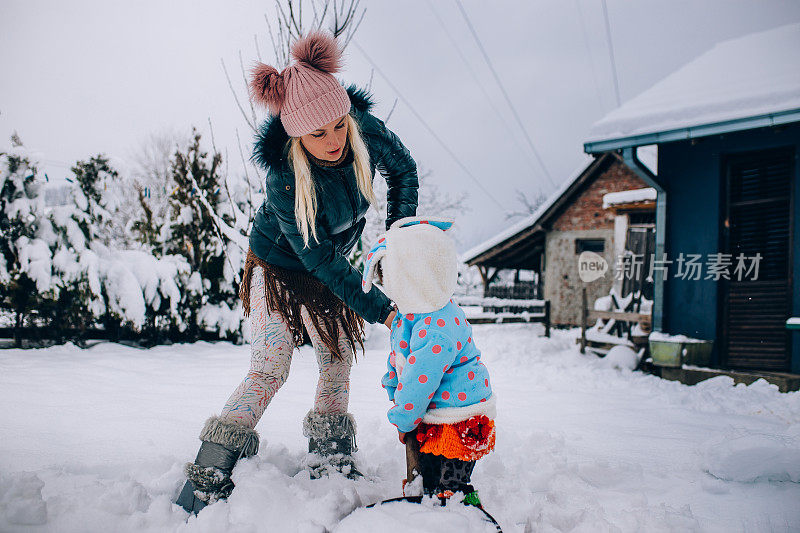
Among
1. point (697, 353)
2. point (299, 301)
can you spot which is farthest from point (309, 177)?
point (697, 353)

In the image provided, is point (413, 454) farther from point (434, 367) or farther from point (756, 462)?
point (756, 462)

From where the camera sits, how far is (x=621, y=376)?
512 cm

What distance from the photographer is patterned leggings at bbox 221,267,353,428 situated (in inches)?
62.5

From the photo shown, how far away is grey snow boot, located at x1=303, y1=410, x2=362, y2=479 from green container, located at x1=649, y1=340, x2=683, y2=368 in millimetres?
4376

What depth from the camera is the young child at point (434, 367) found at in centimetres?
144

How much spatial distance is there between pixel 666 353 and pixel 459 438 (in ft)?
14.6

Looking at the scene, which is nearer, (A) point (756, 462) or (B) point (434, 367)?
(B) point (434, 367)

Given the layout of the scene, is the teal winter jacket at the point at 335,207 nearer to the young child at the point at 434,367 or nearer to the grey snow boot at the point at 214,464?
the young child at the point at 434,367

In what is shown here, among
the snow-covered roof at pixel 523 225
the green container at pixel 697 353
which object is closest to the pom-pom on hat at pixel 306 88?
the green container at pixel 697 353

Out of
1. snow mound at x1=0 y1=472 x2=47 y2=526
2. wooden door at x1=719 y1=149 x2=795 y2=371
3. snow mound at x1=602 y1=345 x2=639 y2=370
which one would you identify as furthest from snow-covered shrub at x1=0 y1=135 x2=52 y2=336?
wooden door at x1=719 y1=149 x2=795 y2=371

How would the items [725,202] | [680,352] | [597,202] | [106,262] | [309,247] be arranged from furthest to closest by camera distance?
[597,202]
[725,202]
[106,262]
[680,352]
[309,247]

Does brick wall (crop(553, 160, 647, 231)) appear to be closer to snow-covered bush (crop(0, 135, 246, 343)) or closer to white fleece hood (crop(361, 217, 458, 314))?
snow-covered bush (crop(0, 135, 246, 343))

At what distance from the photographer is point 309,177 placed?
5.25 ft

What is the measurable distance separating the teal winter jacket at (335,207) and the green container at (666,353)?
14.0 ft
